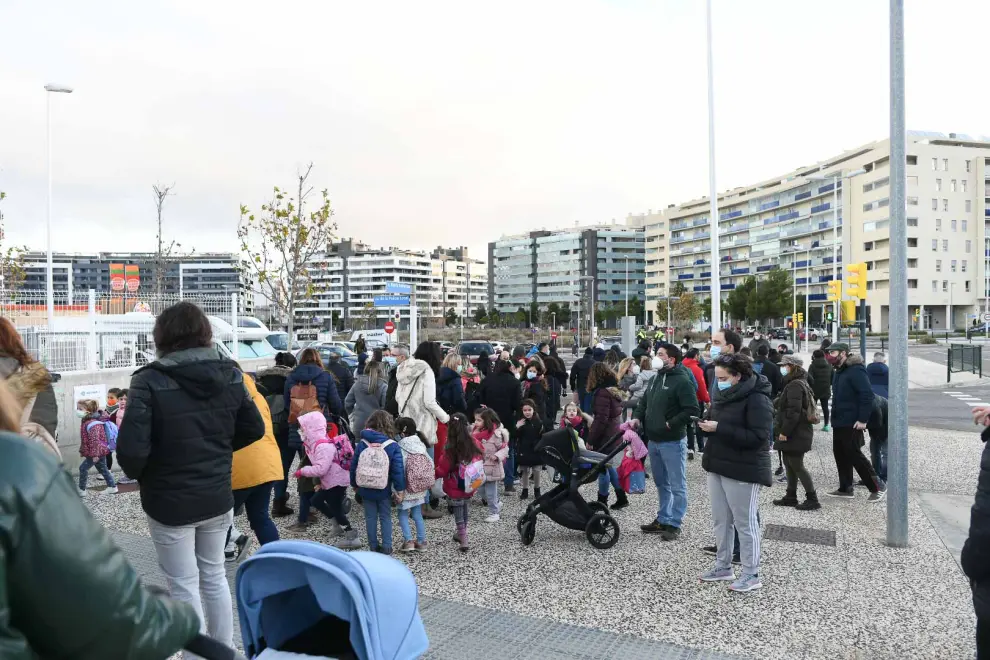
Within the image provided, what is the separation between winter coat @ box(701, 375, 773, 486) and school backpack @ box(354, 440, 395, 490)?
2.76 metres

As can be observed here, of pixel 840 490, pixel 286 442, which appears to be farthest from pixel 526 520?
pixel 840 490

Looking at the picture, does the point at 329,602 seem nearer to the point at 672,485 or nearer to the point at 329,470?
the point at 329,470

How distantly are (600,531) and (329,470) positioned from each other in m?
2.66

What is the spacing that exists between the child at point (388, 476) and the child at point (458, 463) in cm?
50

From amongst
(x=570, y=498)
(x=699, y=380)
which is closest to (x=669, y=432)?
(x=570, y=498)

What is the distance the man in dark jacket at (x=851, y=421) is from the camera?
859 centimetres

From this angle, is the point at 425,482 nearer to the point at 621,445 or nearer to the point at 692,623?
the point at 621,445

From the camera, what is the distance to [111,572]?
1.52m

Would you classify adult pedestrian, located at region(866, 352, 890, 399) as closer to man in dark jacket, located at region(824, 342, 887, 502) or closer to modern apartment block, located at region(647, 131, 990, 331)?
man in dark jacket, located at region(824, 342, 887, 502)

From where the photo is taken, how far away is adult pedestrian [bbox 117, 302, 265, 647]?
3.64 metres

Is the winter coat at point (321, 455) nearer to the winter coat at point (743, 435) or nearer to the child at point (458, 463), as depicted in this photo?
the child at point (458, 463)

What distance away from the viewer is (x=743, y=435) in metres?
5.55

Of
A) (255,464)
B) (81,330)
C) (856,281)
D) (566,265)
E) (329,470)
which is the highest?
(566,265)

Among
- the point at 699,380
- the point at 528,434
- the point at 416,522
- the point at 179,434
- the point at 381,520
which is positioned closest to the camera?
the point at 179,434
